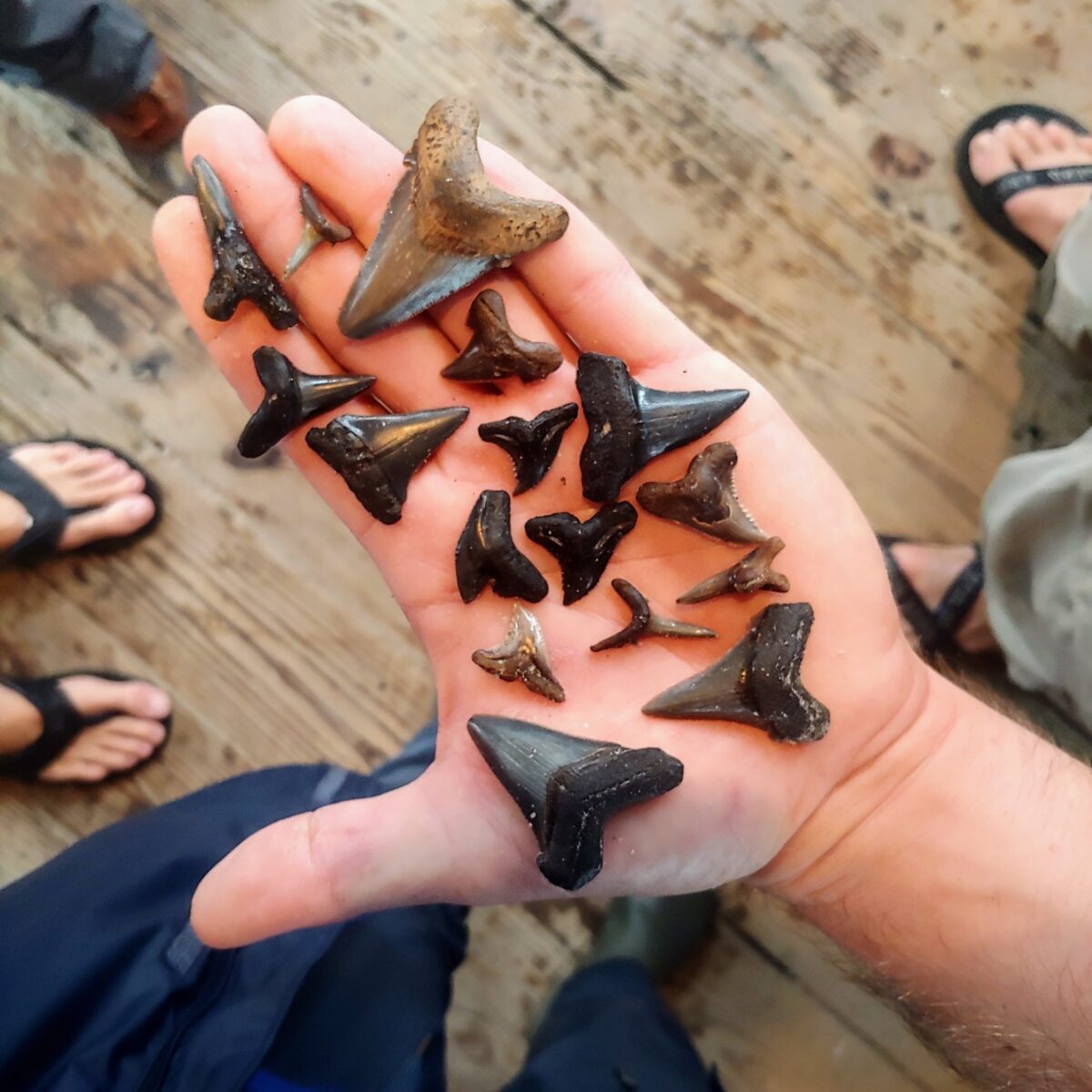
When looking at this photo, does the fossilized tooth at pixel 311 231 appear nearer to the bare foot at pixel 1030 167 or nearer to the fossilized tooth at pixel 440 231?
the fossilized tooth at pixel 440 231

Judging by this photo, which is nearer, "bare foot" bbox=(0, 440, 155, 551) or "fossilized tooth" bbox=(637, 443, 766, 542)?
"fossilized tooth" bbox=(637, 443, 766, 542)

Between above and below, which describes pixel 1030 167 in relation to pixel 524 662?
above

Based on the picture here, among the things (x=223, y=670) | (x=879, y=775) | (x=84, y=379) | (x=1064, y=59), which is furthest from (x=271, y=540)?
(x=1064, y=59)

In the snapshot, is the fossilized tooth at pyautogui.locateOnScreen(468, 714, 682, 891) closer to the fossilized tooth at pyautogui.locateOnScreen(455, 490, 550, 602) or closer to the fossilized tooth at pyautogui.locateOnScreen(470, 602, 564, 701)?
the fossilized tooth at pyautogui.locateOnScreen(470, 602, 564, 701)

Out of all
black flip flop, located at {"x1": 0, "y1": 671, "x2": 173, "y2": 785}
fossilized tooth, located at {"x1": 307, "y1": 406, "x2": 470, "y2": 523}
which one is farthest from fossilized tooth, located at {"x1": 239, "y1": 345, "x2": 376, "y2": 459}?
black flip flop, located at {"x1": 0, "y1": 671, "x2": 173, "y2": 785}

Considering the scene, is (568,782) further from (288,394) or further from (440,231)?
(440,231)

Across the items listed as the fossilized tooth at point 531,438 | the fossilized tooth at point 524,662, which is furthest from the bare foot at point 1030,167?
the fossilized tooth at point 524,662

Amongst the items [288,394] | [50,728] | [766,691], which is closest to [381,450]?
[288,394]
